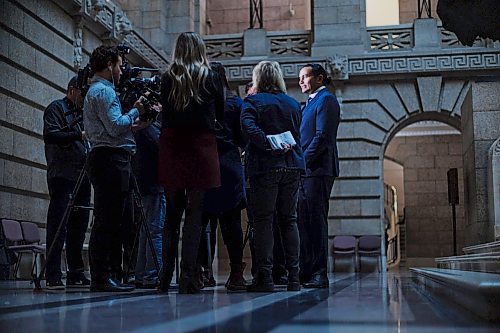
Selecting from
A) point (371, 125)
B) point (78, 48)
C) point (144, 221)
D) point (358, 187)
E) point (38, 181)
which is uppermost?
point (78, 48)

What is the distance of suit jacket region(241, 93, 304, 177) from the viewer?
4926 millimetres

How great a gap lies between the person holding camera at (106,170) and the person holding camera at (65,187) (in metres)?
0.76

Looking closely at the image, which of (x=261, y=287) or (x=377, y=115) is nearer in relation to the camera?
(x=261, y=287)

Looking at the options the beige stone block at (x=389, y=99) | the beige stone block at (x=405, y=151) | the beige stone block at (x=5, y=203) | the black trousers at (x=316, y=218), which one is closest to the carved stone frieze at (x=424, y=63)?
the beige stone block at (x=389, y=99)

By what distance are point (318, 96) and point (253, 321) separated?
320cm

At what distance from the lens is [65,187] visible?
5.72 m

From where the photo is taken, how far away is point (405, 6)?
67.5 ft

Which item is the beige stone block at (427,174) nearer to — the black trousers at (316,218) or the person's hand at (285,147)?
the black trousers at (316,218)

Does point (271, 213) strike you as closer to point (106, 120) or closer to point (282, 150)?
point (282, 150)

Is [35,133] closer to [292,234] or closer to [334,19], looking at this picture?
[292,234]

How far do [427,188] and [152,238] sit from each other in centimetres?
1639

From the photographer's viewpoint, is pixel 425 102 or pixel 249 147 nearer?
pixel 249 147

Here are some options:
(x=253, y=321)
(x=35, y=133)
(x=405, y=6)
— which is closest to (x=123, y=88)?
(x=253, y=321)

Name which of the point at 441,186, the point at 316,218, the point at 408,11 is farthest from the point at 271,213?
the point at 441,186
